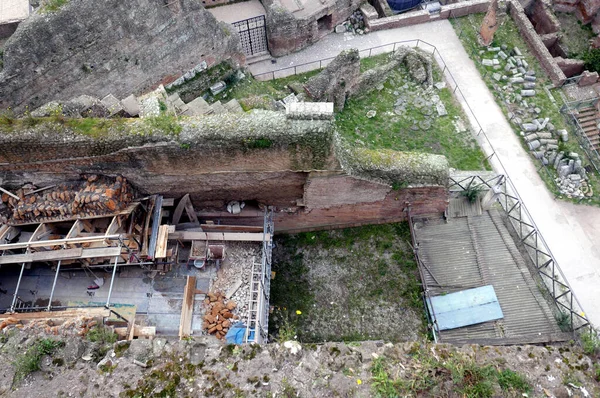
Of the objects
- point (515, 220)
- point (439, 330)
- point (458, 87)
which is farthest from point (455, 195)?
point (458, 87)

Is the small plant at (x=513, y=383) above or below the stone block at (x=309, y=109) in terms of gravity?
below

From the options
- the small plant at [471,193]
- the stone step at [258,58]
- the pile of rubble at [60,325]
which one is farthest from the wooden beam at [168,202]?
the stone step at [258,58]

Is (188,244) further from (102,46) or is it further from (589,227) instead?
(589,227)

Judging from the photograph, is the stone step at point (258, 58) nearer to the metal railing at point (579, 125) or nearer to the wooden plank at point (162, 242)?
the wooden plank at point (162, 242)

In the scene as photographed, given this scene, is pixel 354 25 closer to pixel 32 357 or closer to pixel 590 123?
pixel 590 123

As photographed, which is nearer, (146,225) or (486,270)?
(146,225)

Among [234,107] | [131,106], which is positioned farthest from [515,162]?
[131,106]

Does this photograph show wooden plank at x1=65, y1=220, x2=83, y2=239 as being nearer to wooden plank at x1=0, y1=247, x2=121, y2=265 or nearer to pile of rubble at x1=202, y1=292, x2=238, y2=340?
wooden plank at x1=0, y1=247, x2=121, y2=265
